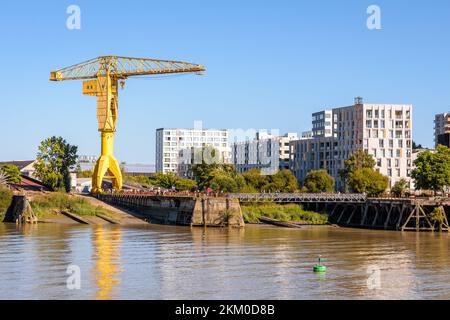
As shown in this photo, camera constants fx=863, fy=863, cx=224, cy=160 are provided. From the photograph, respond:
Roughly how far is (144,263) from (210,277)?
26.0 ft

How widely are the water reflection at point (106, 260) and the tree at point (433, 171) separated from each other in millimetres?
46333

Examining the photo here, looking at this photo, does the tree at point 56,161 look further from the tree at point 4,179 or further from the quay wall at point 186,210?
the quay wall at point 186,210

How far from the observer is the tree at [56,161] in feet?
408

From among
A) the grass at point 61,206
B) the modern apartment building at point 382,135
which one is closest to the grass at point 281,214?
the grass at point 61,206

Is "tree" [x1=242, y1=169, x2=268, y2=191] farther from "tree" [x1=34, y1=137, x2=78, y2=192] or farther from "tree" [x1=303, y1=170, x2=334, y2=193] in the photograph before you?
"tree" [x1=34, y1=137, x2=78, y2=192]

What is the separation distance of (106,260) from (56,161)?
68.8 metres

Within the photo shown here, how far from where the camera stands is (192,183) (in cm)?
16025

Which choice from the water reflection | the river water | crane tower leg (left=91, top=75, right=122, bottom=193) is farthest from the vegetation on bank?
the water reflection

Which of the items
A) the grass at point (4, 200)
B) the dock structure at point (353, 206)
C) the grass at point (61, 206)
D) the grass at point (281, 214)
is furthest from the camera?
the grass at point (281, 214)

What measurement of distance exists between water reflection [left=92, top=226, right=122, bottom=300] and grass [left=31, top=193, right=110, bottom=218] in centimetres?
1709

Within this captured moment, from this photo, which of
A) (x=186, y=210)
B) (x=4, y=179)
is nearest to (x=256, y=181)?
(x=186, y=210)

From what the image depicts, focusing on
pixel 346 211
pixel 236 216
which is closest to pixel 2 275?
pixel 236 216

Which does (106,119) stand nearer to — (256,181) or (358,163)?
(256,181)
